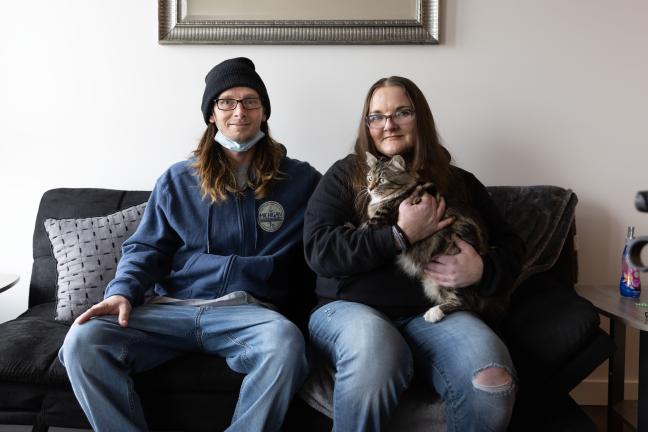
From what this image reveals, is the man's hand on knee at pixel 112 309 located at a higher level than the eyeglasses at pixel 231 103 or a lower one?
lower

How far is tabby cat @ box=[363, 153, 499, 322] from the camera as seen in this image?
1.62 metres

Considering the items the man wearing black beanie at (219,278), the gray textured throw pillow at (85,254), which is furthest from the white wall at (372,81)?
the man wearing black beanie at (219,278)

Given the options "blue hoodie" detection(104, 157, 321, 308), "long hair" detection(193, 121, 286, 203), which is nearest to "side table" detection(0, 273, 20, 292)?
"blue hoodie" detection(104, 157, 321, 308)

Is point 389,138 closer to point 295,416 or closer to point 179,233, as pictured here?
point 179,233

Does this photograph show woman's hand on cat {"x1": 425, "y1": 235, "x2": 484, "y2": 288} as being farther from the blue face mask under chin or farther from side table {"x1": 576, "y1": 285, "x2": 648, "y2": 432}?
the blue face mask under chin

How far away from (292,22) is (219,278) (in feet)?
4.01

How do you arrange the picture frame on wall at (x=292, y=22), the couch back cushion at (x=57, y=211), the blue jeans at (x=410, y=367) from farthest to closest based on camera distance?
the picture frame on wall at (x=292, y=22), the couch back cushion at (x=57, y=211), the blue jeans at (x=410, y=367)

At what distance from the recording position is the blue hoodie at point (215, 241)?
1.77 metres

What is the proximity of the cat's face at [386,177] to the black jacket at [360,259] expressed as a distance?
0.29ft

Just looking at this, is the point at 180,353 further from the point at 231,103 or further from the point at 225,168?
the point at 231,103

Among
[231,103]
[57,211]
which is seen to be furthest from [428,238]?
[57,211]

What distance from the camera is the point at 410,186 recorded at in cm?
168

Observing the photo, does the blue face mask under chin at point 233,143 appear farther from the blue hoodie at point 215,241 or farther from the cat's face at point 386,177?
the cat's face at point 386,177

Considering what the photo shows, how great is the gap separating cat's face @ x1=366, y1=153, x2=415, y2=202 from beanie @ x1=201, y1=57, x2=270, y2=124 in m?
0.52
